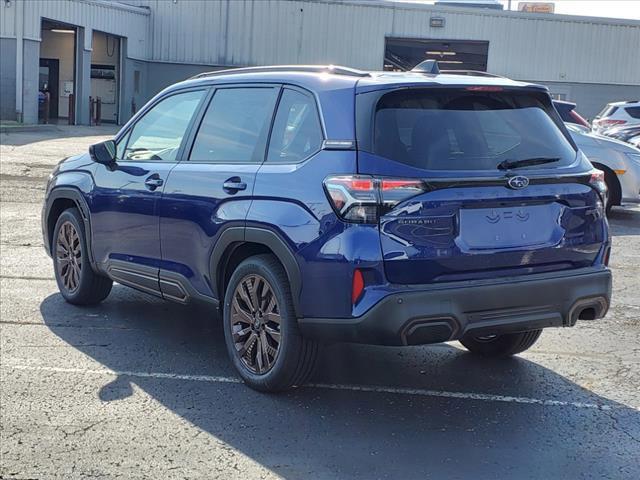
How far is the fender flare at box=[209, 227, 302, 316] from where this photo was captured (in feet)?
14.2

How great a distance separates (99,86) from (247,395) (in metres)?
33.4

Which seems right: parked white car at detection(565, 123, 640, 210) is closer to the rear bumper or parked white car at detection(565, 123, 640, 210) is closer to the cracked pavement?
the cracked pavement

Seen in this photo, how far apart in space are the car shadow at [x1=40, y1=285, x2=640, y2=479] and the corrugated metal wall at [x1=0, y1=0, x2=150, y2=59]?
2401 centimetres

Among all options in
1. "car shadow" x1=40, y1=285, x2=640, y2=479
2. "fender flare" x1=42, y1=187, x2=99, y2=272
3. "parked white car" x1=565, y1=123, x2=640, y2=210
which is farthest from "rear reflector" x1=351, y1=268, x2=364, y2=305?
"parked white car" x1=565, y1=123, x2=640, y2=210

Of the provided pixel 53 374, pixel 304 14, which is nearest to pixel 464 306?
pixel 53 374

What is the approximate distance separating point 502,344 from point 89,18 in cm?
2929

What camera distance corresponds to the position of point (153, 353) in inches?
218

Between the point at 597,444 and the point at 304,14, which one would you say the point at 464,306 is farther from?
the point at 304,14

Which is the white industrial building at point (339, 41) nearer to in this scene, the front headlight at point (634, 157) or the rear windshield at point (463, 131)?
the front headlight at point (634, 157)

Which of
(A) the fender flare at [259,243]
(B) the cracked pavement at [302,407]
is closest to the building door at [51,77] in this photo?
(B) the cracked pavement at [302,407]

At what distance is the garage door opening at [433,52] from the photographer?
35969 mm

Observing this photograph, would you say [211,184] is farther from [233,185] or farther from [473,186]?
[473,186]

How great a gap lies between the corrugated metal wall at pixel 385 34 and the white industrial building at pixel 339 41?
0.04 m

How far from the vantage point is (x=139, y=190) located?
18.4 ft
